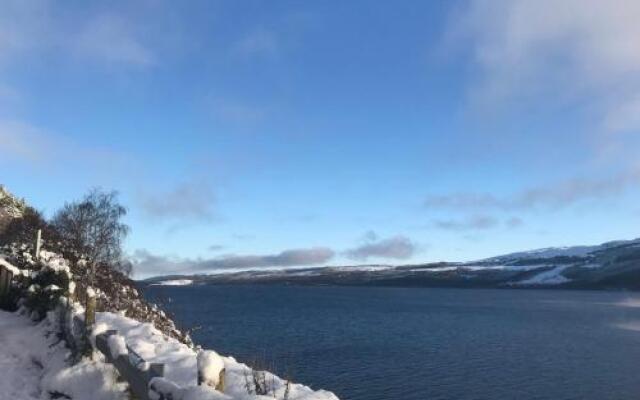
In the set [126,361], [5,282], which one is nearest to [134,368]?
[126,361]

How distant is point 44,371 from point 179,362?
4.16 metres

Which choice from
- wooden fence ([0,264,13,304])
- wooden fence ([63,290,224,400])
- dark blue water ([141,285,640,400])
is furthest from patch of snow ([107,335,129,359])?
dark blue water ([141,285,640,400])

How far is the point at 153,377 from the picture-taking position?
10211 millimetres

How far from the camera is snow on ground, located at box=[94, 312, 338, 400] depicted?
11.0 metres

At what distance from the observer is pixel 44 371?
14.9m

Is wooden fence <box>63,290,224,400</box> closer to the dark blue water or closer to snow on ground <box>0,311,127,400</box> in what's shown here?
snow on ground <box>0,311,127,400</box>

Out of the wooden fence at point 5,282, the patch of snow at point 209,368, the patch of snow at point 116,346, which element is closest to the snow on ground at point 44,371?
the patch of snow at point 116,346

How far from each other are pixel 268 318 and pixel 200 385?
330 feet

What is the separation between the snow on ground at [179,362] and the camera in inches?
434

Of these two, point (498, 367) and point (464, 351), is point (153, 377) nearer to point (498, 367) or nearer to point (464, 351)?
point (498, 367)

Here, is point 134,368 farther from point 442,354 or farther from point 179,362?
point 442,354

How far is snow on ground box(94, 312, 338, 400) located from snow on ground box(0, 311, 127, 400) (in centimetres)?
93

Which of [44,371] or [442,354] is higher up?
[44,371]

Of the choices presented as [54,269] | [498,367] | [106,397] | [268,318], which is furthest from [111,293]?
[268,318]
